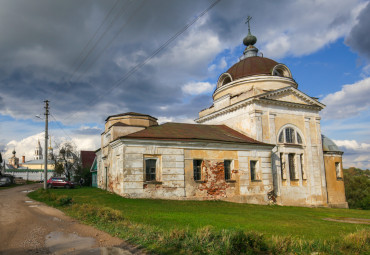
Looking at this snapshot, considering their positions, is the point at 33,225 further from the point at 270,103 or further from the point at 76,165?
the point at 76,165

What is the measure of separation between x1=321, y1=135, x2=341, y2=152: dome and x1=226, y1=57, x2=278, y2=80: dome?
32.8 feet

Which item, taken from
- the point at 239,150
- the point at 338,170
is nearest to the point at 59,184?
the point at 239,150

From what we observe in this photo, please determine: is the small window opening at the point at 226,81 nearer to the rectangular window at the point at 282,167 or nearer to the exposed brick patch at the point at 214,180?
the rectangular window at the point at 282,167

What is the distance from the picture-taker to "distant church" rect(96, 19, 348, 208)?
19797 mm

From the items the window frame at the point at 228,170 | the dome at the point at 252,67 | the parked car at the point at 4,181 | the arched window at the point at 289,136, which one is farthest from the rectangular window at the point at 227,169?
the parked car at the point at 4,181

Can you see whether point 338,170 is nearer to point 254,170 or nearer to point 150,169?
point 254,170

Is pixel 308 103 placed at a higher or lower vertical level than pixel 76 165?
higher

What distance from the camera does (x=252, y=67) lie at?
3119 centimetres

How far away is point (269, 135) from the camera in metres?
26.4

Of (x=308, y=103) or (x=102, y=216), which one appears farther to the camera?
(x=308, y=103)

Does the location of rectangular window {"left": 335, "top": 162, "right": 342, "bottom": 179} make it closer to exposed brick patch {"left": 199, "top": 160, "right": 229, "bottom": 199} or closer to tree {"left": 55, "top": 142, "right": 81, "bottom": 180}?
exposed brick patch {"left": 199, "top": 160, "right": 229, "bottom": 199}

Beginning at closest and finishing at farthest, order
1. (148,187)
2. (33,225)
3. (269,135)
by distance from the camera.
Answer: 1. (33,225)
2. (148,187)
3. (269,135)

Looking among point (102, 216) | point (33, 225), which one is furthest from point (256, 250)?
point (33, 225)

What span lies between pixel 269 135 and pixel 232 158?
19.4ft
